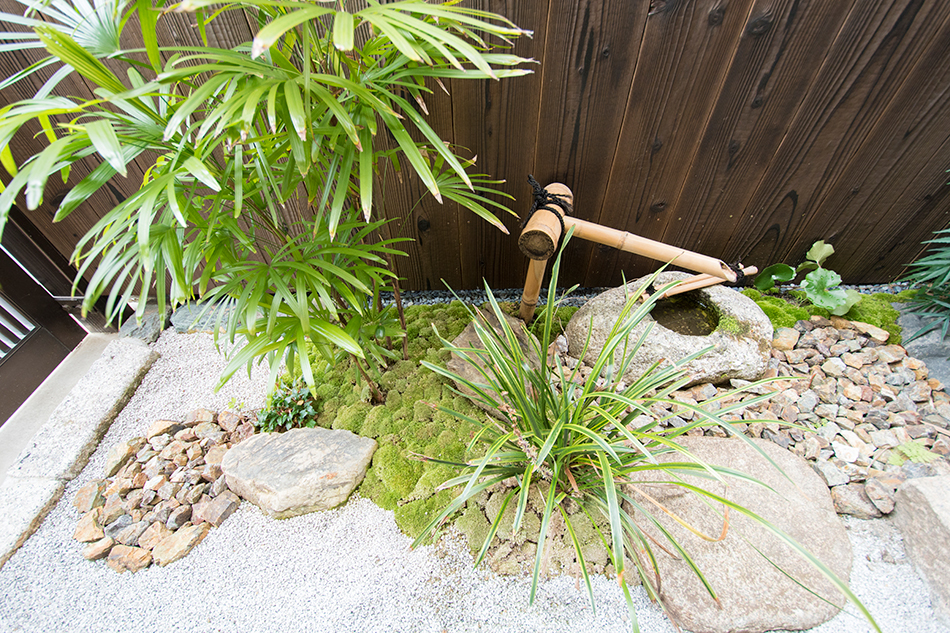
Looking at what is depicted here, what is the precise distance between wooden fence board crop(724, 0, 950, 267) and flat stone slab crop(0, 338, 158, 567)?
285 cm

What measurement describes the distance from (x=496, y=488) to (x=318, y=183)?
1.08 m

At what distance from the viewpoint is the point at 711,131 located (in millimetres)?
1592

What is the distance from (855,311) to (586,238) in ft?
4.37

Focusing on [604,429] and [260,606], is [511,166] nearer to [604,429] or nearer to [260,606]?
[604,429]

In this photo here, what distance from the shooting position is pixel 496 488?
1.34 metres

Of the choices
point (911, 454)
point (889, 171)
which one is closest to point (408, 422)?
point (911, 454)

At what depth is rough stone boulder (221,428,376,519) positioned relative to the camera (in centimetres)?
133

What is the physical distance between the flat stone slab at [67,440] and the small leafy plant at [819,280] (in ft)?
9.78

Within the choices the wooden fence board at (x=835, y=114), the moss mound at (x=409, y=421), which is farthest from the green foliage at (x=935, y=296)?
the moss mound at (x=409, y=421)

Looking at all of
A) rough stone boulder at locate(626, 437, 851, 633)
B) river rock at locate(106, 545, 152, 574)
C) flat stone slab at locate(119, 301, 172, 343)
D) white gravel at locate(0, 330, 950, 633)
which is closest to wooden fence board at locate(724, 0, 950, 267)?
rough stone boulder at locate(626, 437, 851, 633)

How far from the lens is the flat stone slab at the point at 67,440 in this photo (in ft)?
4.70

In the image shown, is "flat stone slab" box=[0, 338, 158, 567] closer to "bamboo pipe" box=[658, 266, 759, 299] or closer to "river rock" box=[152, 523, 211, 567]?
"river rock" box=[152, 523, 211, 567]

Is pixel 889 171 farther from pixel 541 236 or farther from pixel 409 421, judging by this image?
pixel 409 421

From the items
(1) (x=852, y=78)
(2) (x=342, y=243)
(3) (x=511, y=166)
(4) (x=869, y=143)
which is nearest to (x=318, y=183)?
(2) (x=342, y=243)
